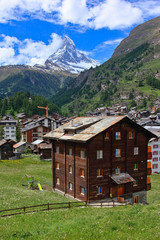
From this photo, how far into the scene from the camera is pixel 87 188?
40062 mm

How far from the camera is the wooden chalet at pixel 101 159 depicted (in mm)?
40697

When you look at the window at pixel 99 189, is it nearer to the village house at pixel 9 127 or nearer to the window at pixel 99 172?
the window at pixel 99 172

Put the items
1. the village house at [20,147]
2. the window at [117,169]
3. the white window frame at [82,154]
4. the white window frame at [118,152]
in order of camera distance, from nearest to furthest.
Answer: the white window frame at [82,154] < the window at [117,169] < the white window frame at [118,152] < the village house at [20,147]

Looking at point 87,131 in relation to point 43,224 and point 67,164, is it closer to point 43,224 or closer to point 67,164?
point 67,164

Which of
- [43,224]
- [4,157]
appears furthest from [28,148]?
[43,224]

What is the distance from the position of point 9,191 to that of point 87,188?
13673mm

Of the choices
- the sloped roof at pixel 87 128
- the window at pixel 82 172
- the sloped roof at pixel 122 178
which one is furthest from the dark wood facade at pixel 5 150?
the sloped roof at pixel 122 178

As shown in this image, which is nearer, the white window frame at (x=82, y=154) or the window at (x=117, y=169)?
the white window frame at (x=82, y=154)

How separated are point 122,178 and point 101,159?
203 inches

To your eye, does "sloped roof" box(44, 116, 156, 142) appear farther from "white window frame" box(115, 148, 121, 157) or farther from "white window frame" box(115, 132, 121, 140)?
"white window frame" box(115, 148, 121, 157)

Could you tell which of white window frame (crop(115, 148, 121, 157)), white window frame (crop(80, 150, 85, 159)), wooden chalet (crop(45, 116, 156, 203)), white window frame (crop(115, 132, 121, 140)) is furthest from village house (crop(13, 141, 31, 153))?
white window frame (crop(115, 132, 121, 140))

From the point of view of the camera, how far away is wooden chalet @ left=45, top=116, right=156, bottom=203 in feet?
134

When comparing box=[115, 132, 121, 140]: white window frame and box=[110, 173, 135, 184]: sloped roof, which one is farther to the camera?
box=[115, 132, 121, 140]: white window frame

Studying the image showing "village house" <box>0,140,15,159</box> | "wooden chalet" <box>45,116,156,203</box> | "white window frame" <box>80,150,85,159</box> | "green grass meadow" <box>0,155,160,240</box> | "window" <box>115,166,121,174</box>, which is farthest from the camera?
"village house" <box>0,140,15,159</box>
